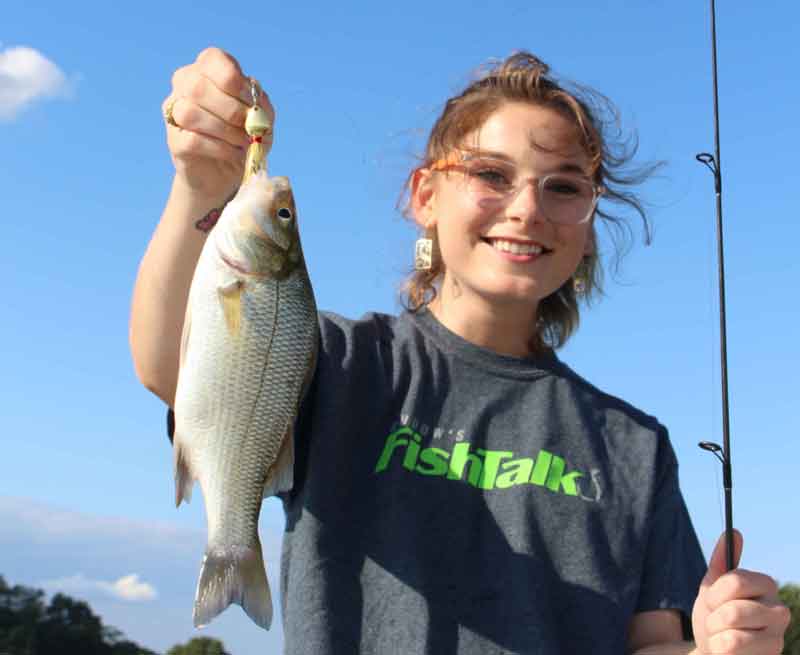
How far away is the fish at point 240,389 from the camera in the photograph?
7.97 ft

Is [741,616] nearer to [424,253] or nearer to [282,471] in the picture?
[282,471]

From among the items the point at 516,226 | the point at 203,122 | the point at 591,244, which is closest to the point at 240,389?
the point at 203,122

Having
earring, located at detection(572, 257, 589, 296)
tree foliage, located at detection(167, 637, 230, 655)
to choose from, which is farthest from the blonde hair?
tree foliage, located at detection(167, 637, 230, 655)

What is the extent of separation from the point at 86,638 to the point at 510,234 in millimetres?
43567

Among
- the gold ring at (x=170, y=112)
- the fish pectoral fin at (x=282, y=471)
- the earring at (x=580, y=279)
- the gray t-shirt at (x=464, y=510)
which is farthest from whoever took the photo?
the earring at (x=580, y=279)

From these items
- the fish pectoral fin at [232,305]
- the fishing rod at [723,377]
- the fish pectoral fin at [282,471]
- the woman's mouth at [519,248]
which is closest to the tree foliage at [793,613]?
the fishing rod at [723,377]

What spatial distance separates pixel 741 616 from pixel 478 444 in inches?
36.8

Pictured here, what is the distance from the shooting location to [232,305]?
8.08 ft

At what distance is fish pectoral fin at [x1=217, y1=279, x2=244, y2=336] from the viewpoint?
2.45 metres

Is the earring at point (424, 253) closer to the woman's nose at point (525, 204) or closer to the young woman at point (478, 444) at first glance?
the young woman at point (478, 444)

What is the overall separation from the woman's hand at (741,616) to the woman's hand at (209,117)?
1858 millimetres

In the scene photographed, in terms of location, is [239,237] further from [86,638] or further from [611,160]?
[86,638]

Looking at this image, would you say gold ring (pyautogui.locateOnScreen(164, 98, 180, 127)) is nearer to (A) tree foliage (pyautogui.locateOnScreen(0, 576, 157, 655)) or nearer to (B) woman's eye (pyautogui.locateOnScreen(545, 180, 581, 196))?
(B) woman's eye (pyautogui.locateOnScreen(545, 180, 581, 196))

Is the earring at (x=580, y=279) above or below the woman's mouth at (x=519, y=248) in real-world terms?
above
